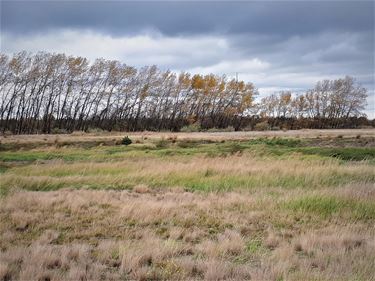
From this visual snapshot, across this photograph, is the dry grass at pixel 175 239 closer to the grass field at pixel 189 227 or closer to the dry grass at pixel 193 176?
the grass field at pixel 189 227

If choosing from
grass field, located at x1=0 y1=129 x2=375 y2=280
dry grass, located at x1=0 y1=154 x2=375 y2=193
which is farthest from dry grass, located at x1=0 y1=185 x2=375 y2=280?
dry grass, located at x1=0 y1=154 x2=375 y2=193

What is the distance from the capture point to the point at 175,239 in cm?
775

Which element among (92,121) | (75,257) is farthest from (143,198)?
(92,121)

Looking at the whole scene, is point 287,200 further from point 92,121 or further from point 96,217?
point 92,121

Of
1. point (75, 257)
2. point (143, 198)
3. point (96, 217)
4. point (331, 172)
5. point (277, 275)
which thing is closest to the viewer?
point (277, 275)

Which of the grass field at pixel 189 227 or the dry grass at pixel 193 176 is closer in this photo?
the grass field at pixel 189 227

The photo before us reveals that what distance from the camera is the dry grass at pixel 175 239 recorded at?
593cm

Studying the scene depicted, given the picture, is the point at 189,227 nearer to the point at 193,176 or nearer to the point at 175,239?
the point at 175,239

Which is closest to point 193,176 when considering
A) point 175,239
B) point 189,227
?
point 189,227

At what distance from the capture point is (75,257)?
6.53 metres

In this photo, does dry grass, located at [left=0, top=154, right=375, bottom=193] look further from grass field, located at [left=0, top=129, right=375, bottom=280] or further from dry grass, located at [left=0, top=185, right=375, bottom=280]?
dry grass, located at [left=0, top=185, right=375, bottom=280]

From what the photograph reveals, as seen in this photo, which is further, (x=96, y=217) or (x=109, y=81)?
(x=109, y=81)

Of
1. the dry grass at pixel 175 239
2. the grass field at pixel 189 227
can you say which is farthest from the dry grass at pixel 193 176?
the dry grass at pixel 175 239

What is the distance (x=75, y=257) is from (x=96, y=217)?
2.80m
